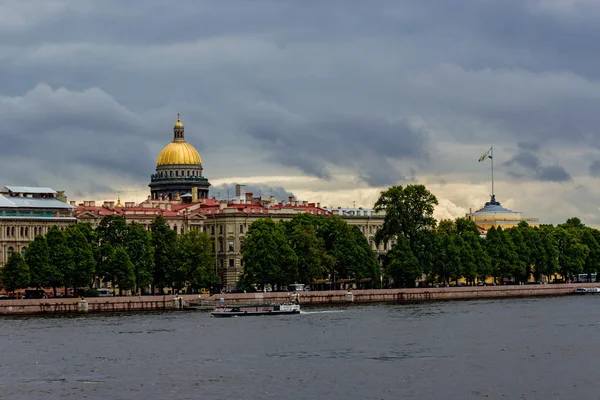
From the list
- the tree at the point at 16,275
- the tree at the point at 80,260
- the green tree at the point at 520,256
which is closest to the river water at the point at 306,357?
the tree at the point at 16,275

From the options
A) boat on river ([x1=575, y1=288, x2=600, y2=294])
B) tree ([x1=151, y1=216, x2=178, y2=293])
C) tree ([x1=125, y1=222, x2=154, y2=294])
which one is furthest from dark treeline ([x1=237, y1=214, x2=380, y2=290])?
boat on river ([x1=575, y1=288, x2=600, y2=294])

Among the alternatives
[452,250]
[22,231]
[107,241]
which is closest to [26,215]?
[22,231]

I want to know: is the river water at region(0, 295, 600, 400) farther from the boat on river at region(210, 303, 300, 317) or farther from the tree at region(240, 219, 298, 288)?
the tree at region(240, 219, 298, 288)

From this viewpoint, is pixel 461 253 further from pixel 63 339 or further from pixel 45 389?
pixel 45 389

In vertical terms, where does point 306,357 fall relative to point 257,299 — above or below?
below

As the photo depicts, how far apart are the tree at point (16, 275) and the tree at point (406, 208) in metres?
47.6

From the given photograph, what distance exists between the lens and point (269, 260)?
152875 mm

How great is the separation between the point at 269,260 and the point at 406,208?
22.1m

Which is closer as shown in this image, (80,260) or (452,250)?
(80,260)

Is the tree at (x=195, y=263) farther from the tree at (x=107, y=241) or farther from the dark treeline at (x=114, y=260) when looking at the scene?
the tree at (x=107, y=241)

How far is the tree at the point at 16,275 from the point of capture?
135625mm

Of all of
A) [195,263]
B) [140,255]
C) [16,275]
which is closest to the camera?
[16,275]

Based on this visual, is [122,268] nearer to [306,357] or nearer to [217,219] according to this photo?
[217,219]

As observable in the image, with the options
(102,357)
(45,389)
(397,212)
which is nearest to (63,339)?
(102,357)
